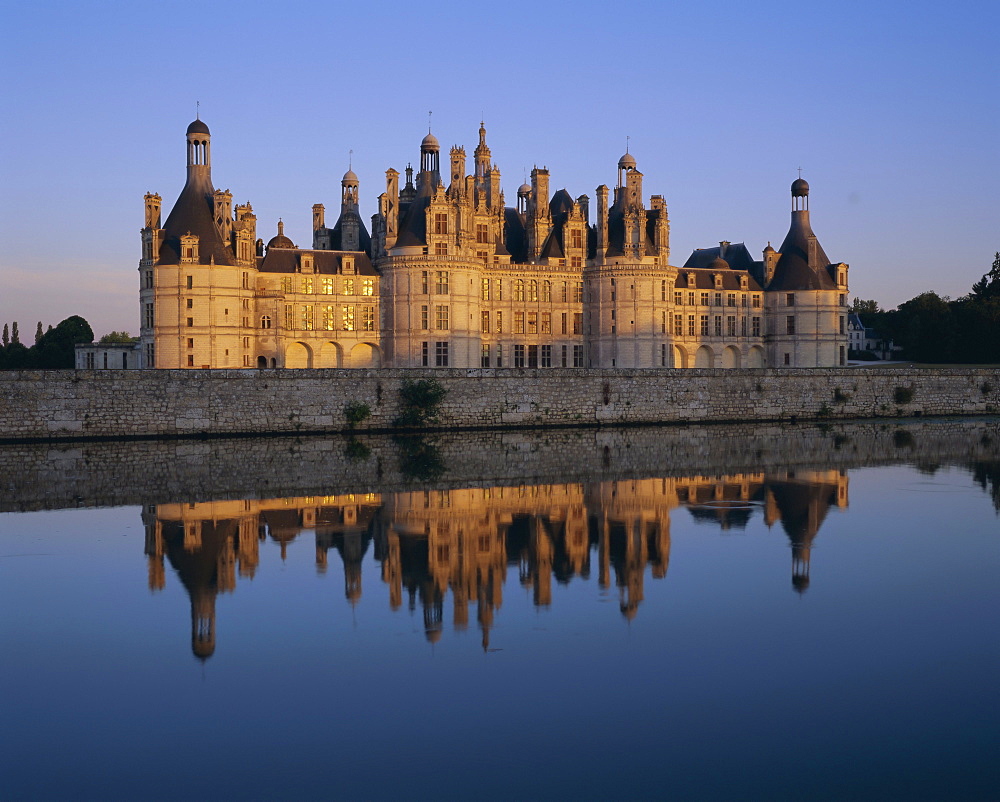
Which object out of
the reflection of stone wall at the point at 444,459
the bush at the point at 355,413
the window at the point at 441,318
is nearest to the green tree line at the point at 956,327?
the reflection of stone wall at the point at 444,459

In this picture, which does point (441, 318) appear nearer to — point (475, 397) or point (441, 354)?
point (441, 354)

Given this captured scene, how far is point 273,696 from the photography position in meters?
10.4

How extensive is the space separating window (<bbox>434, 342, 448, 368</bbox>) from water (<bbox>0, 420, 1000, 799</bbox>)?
2710 centimetres

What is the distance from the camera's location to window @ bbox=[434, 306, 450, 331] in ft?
169

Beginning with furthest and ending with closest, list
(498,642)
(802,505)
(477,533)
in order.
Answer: (802,505), (477,533), (498,642)

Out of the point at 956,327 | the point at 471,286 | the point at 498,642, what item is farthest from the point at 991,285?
the point at 498,642

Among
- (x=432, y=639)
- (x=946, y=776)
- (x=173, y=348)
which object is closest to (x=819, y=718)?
(x=946, y=776)

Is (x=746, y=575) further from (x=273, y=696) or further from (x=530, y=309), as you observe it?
(x=530, y=309)

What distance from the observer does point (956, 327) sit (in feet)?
233

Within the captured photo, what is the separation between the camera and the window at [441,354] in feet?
168

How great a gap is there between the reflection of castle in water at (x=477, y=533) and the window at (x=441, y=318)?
87.9 ft

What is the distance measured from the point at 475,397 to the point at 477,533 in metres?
21.4

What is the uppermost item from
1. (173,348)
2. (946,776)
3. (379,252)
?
(379,252)

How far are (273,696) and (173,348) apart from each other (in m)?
38.2
